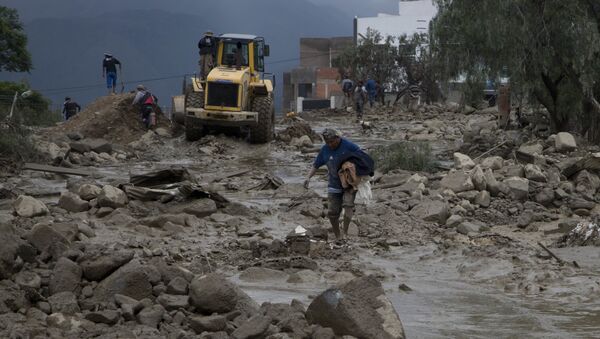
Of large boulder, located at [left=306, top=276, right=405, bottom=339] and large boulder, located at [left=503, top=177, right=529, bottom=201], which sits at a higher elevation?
large boulder, located at [left=306, top=276, right=405, bottom=339]

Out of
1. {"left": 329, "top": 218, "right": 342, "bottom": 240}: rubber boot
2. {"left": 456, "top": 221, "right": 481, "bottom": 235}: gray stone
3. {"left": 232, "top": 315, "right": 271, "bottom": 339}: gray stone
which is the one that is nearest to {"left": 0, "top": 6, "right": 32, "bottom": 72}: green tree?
{"left": 456, "top": 221, "right": 481, "bottom": 235}: gray stone

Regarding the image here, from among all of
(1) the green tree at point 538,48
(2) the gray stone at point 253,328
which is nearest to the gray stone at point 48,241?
(2) the gray stone at point 253,328

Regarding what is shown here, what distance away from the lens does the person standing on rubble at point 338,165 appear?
11133mm

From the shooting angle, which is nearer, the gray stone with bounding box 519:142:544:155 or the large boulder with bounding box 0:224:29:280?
the large boulder with bounding box 0:224:29:280

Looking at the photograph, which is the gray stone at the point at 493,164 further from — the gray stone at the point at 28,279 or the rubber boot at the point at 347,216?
the gray stone at the point at 28,279

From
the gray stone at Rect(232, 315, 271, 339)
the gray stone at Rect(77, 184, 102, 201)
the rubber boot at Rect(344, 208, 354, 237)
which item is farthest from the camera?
the gray stone at Rect(77, 184, 102, 201)

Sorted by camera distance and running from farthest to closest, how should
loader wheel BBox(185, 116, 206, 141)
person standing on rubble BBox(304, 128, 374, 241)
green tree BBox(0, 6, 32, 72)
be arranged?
green tree BBox(0, 6, 32, 72) → loader wheel BBox(185, 116, 206, 141) → person standing on rubble BBox(304, 128, 374, 241)

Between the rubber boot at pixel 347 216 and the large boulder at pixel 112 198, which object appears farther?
the large boulder at pixel 112 198

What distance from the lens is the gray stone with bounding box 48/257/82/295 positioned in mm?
7012

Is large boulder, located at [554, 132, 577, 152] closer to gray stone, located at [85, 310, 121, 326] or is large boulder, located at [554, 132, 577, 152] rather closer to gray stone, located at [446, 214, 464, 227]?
gray stone, located at [446, 214, 464, 227]

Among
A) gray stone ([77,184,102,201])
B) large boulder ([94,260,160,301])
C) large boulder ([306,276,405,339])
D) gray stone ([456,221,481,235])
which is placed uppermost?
large boulder ([94,260,160,301])

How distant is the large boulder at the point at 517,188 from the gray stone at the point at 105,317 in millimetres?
10069

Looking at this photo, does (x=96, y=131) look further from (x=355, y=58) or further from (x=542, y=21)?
(x=355, y=58)

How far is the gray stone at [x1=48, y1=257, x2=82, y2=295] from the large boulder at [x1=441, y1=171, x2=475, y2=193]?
912 cm
